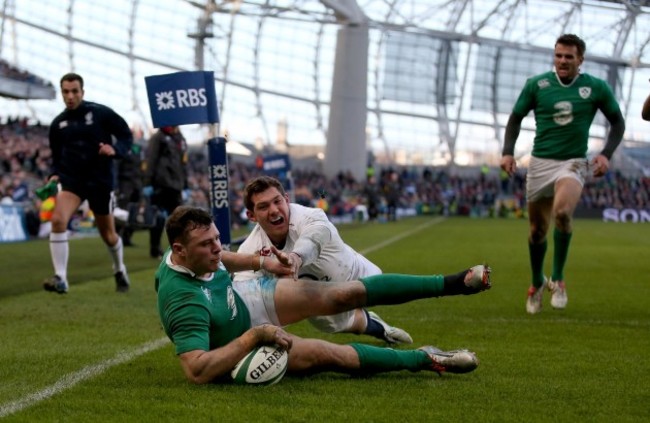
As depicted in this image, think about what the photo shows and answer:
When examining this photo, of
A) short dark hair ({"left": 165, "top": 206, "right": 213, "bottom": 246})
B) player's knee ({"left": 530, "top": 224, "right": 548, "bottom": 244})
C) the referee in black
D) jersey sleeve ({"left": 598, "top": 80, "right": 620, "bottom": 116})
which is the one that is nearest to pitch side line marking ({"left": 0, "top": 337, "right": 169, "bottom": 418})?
short dark hair ({"left": 165, "top": 206, "right": 213, "bottom": 246})

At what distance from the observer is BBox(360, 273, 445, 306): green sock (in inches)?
225

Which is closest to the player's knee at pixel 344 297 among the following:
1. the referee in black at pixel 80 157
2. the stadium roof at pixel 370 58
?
the referee in black at pixel 80 157

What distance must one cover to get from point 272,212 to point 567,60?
399 centimetres

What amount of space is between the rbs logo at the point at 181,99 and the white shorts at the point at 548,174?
117 inches

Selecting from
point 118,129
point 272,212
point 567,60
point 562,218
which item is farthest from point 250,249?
point 118,129

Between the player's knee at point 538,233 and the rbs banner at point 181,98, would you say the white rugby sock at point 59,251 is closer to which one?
the rbs banner at point 181,98

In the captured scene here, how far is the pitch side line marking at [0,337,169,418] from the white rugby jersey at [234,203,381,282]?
85cm

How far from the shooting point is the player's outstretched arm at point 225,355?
18.2 feet

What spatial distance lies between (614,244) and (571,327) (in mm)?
15902

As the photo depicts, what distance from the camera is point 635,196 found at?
56.5 m

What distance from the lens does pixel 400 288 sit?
5.77 meters

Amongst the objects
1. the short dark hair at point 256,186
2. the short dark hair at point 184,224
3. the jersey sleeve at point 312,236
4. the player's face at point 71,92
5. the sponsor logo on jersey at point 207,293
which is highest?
the player's face at point 71,92

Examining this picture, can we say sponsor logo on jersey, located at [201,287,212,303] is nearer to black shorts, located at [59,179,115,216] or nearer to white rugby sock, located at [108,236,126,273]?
black shorts, located at [59,179,115,216]

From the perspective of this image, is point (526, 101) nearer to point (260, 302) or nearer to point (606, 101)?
point (606, 101)
